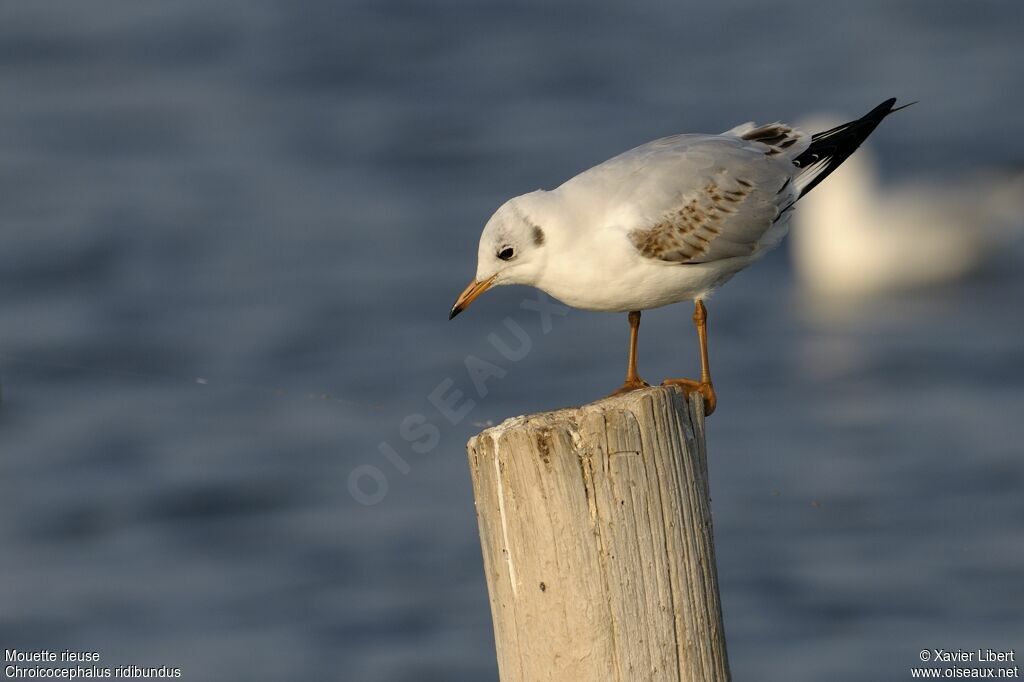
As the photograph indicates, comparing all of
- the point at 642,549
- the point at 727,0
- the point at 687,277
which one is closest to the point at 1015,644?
the point at 687,277

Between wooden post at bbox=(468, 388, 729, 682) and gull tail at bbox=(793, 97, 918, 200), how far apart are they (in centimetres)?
251

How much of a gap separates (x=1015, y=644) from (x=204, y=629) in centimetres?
377

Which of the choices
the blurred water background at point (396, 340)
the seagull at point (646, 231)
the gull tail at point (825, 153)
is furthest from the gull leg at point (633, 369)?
the blurred water background at point (396, 340)

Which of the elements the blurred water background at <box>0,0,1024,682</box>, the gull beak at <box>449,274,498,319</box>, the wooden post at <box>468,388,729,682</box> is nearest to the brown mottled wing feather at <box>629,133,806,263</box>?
the gull beak at <box>449,274,498,319</box>

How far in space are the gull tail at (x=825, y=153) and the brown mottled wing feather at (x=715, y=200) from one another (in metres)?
0.05

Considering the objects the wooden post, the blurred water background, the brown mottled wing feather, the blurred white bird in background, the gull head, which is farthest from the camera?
the blurred white bird in background

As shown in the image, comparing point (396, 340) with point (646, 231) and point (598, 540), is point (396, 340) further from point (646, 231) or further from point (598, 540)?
point (598, 540)

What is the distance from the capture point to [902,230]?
12.0m

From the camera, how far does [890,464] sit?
953 centimetres

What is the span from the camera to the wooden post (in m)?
3.96

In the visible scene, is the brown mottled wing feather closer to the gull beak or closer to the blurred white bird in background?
the gull beak

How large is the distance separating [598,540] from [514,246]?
70.6 inches

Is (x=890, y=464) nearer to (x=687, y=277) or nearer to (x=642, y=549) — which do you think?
(x=687, y=277)

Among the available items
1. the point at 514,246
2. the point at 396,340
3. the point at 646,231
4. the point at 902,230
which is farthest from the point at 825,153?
the point at 902,230
